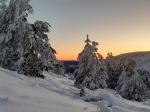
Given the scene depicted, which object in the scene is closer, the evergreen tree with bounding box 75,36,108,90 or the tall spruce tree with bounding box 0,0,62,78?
the tall spruce tree with bounding box 0,0,62,78

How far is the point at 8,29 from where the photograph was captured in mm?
27438

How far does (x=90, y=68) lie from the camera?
152 feet

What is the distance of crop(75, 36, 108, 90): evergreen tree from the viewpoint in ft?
150

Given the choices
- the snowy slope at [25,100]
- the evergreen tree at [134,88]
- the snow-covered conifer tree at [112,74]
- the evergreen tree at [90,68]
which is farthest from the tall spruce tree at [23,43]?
the snow-covered conifer tree at [112,74]

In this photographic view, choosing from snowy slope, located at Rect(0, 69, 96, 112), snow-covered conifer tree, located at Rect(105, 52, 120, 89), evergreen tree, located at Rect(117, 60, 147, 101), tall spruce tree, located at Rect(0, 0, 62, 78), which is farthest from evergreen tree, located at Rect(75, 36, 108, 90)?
snowy slope, located at Rect(0, 69, 96, 112)

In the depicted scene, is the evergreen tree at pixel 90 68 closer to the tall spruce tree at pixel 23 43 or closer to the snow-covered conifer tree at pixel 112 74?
the tall spruce tree at pixel 23 43

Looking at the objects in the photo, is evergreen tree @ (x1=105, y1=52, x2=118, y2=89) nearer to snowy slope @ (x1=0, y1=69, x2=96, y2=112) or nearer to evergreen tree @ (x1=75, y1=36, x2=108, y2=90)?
evergreen tree @ (x1=75, y1=36, x2=108, y2=90)

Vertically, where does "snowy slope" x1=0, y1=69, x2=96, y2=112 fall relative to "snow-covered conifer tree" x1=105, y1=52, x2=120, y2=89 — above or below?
below

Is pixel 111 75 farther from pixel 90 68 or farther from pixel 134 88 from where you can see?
pixel 90 68

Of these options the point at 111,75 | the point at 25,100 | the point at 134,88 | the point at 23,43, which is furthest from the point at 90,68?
the point at 25,100

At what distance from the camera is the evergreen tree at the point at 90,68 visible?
45781 millimetres

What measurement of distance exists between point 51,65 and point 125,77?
34.9m

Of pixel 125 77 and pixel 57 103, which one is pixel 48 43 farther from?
pixel 125 77

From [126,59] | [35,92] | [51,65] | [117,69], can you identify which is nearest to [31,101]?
[35,92]
